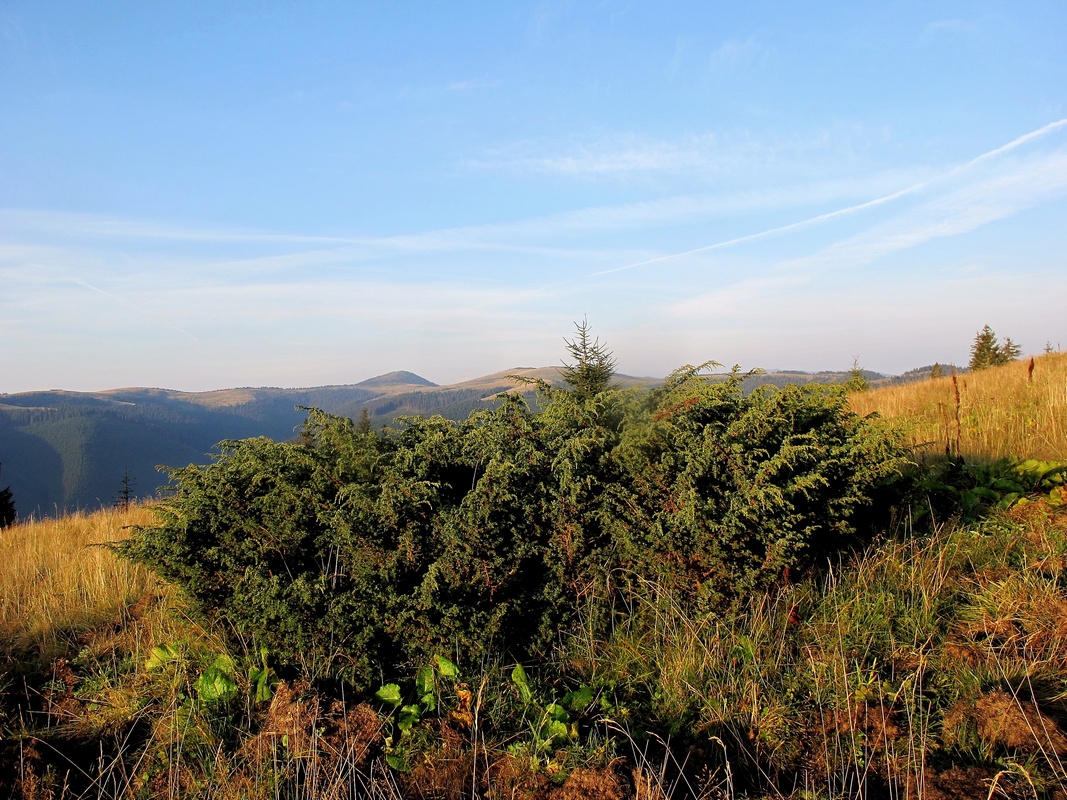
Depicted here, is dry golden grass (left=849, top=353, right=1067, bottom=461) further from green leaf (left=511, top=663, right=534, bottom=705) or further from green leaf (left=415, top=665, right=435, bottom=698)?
green leaf (left=415, top=665, right=435, bottom=698)

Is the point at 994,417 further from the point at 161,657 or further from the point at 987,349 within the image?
the point at 987,349

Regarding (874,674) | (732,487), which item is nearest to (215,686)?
(732,487)

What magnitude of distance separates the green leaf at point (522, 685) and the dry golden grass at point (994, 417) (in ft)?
11.2

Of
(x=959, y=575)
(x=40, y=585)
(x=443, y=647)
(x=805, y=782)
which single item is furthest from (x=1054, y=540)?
(x=40, y=585)

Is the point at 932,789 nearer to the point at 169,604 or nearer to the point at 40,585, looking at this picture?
the point at 169,604

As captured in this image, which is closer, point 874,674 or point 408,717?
point 408,717

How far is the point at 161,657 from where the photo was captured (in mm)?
3514

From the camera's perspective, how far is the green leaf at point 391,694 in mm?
3139

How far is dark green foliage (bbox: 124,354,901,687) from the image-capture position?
3.44m

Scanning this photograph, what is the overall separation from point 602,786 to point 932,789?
126cm

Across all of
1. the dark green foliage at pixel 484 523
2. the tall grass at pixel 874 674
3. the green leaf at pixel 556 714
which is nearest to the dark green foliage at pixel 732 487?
the dark green foliage at pixel 484 523

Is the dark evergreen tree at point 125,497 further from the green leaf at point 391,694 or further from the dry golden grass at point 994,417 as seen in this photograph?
the dry golden grass at point 994,417

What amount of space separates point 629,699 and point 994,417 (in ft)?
24.9

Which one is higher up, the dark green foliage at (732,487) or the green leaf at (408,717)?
the dark green foliage at (732,487)
